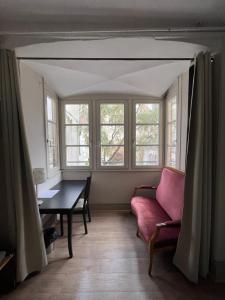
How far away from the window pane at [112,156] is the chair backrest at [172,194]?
108cm

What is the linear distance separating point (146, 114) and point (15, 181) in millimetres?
2802

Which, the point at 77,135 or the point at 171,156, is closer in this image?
the point at 171,156

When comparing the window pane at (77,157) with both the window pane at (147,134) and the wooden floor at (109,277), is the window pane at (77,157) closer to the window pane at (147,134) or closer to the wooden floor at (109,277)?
the window pane at (147,134)

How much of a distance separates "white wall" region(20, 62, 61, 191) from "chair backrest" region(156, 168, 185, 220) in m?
1.81

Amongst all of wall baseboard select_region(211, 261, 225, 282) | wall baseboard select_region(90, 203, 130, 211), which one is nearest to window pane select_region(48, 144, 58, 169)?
wall baseboard select_region(90, 203, 130, 211)

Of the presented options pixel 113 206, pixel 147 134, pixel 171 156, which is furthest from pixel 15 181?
pixel 147 134

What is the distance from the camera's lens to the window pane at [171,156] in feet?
10.8

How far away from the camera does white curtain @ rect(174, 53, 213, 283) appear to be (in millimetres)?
1833

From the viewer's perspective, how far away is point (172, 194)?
2.63 m

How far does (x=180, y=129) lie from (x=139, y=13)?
5.54ft

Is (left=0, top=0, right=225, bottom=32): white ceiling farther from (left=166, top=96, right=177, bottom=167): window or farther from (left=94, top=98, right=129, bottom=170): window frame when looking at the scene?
(left=94, top=98, right=129, bottom=170): window frame

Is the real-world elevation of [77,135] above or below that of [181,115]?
below

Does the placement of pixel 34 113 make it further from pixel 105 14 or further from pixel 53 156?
pixel 105 14

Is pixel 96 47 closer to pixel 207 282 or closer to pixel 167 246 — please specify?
pixel 167 246
